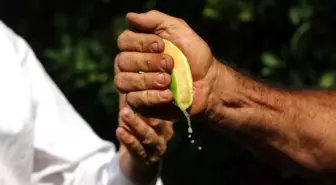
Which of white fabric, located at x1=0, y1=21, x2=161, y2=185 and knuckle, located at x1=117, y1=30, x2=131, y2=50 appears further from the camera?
white fabric, located at x1=0, y1=21, x2=161, y2=185

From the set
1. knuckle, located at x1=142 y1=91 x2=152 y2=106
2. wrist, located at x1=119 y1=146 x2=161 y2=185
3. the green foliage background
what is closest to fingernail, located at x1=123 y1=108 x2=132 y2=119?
wrist, located at x1=119 y1=146 x2=161 y2=185

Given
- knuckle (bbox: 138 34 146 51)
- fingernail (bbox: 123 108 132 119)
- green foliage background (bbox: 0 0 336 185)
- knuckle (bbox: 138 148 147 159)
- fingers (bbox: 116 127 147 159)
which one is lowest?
green foliage background (bbox: 0 0 336 185)

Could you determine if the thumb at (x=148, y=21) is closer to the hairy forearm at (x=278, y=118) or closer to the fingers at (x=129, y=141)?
the hairy forearm at (x=278, y=118)

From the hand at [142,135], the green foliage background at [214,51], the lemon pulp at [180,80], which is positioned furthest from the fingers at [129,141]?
the green foliage background at [214,51]

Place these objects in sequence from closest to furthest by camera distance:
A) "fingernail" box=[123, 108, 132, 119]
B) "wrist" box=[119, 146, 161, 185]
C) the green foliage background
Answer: "fingernail" box=[123, 108, 132, 119], "wrist" box=[119, 146, 161, 185], the green foliage background

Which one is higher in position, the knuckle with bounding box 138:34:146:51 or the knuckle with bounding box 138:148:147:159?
the knuckle with bounding box 138:34:146:51

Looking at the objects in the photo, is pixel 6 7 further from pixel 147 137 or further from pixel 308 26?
pixel 147 137

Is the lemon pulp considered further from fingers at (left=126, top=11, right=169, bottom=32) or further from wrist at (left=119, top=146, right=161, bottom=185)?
wrist at (left=119, top=146, right=161, bottom=185)

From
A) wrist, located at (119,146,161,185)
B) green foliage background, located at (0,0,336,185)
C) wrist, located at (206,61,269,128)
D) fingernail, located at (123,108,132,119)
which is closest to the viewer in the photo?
wrist, located at (206,61,269,128)
